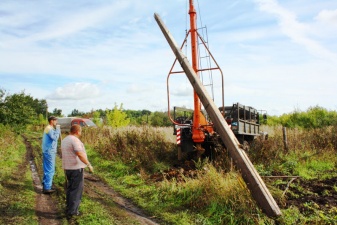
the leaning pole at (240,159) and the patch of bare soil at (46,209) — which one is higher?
the leaning pole at (240,159)

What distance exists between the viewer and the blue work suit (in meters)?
7.98

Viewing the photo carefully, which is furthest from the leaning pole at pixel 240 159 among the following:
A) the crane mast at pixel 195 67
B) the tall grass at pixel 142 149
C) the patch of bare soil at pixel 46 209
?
the tall grass at pixel 142 149

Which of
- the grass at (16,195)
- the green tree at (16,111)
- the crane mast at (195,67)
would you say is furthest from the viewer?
the green tree at (16,111)

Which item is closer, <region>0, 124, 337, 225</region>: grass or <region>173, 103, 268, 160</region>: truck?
<region>0, 124, 337, 225</region>: grass

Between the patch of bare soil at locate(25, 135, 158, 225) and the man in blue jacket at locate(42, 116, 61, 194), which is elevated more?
the man in blue jacket at locate(42, 116, 61, 194)

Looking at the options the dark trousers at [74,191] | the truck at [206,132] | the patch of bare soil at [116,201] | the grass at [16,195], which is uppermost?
the truck at [206,132]

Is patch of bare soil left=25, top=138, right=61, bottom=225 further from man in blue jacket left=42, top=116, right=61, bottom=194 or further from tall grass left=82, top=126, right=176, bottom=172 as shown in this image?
tall grass left=82, top=126, right=176, bottom=172

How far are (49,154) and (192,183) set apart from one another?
12.0 feet

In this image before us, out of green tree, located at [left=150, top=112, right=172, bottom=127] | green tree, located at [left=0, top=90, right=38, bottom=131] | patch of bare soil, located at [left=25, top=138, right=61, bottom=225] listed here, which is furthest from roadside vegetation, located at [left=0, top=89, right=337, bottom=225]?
green tree, located at [left=150, top=112, right=172, bottom=127]

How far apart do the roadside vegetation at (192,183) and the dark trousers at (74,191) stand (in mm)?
313

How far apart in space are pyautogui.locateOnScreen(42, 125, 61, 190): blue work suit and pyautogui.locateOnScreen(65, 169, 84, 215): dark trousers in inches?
75.8

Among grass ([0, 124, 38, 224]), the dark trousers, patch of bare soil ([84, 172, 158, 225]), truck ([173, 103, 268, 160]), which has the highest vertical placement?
truck ([173, 103, 268, 160])

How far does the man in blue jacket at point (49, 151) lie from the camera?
26.2 feet

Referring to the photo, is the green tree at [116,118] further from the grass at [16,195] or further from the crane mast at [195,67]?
the crane mast at [195,67]
